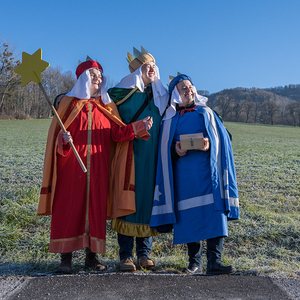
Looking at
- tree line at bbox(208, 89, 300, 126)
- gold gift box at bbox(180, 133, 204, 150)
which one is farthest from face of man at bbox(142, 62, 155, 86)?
tree line at bbox(208, 89, 300, 126)

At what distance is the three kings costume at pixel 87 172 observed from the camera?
346 centimetres

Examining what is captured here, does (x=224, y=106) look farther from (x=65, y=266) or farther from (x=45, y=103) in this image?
(x=65, y=266)

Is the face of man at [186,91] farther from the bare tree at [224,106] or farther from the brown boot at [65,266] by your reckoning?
the bare tree at [224,106]

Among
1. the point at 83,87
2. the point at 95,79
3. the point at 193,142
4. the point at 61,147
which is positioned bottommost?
the point at 61,147

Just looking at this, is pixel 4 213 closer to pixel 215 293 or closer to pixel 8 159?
pixel 215 293

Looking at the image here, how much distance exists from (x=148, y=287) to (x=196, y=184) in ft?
3.87

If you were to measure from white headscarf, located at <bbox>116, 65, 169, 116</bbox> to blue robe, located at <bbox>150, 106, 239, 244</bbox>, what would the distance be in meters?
0.28

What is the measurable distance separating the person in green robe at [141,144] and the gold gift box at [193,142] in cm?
53

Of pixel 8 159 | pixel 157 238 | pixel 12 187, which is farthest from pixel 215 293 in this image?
pixel 8 159

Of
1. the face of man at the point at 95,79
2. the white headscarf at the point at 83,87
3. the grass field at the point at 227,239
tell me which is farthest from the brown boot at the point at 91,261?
Result: the face of man at the point at 95,79

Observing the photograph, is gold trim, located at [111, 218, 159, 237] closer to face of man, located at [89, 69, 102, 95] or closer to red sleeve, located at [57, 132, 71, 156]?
red sleeve, located at [57, 132, 71, 156]

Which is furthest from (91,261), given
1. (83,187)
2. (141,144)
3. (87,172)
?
(141,144)

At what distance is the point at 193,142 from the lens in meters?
3.39

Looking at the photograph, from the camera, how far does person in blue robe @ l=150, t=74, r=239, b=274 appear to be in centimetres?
339
